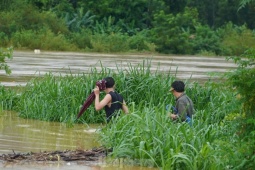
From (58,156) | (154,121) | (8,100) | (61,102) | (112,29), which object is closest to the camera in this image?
(58,156)

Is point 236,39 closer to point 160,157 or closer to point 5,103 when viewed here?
point 5,103

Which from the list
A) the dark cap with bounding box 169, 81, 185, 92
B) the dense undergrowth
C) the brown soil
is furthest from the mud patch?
the dark cap with bounding box 169, 81, 185, 92

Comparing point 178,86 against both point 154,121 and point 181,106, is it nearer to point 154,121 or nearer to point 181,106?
point 181,106

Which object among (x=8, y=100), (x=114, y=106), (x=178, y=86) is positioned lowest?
(x=8, y=100)

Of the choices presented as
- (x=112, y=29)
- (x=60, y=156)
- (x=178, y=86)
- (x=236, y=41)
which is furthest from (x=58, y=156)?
(x=236, y=41)

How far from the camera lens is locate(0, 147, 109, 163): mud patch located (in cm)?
1007

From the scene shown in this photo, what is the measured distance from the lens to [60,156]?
10344 mm

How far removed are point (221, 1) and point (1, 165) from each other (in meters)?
75.6

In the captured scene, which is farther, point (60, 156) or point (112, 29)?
point (112, 29)

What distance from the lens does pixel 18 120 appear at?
15.3 metres

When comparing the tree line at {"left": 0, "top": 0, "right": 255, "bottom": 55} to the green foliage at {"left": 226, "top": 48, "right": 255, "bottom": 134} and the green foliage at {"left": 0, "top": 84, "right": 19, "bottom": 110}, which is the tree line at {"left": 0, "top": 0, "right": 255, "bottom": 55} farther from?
the green foliage at {"left": 226, "top": 48, "right": 255, "bottom": 134}

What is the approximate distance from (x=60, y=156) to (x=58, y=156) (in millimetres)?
59

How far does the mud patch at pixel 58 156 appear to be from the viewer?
10070 mm

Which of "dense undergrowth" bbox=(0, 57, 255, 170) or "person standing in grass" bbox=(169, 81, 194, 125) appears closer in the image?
"dense undergrowth" bbox=(0, 57, 255, 170)
